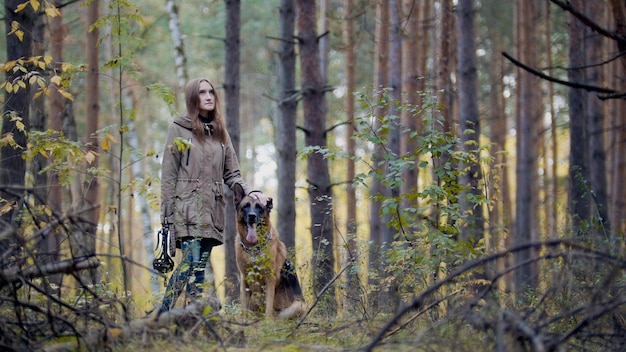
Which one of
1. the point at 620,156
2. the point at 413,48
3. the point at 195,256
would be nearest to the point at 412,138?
the point at 195,256

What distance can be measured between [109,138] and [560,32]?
2128 cm

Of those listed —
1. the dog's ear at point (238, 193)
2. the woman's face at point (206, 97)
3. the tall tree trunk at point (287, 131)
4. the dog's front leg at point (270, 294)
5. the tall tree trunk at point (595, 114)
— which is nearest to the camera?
the woman's face at point (206, 97)

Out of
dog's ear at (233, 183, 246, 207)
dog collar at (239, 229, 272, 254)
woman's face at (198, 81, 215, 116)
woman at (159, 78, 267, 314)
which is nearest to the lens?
woman at (159, 78, 267, 314)

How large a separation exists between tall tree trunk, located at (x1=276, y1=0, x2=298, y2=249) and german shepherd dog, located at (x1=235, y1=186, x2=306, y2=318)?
12.3 ft

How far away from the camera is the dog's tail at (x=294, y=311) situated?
7945 mm

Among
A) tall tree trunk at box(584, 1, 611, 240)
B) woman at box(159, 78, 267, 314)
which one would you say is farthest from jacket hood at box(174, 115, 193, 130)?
tall tree trunk at box(584, 1, 611, 240)

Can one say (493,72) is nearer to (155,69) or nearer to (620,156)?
(620,156)

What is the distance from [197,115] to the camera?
7.07 m

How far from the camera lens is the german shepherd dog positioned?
790 centimetres

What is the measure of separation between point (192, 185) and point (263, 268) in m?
1.41

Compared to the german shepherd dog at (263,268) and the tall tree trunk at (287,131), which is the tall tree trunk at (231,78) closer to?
the tall tree trunk at (287,131)

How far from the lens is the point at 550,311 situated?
23.0ft

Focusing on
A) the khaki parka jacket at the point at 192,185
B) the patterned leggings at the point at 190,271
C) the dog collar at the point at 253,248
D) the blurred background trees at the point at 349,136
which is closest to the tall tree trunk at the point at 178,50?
the blurred background trees at the point at 349,136

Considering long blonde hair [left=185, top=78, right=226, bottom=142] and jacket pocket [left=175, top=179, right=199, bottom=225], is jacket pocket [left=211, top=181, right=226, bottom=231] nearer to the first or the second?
jacket pocket [left=175, top=179, right=199, bottom=225]
